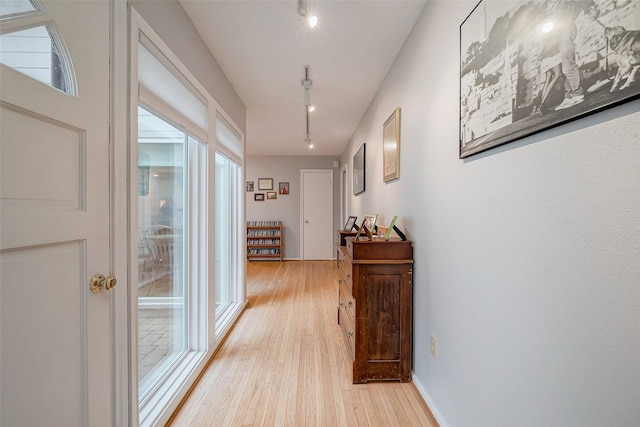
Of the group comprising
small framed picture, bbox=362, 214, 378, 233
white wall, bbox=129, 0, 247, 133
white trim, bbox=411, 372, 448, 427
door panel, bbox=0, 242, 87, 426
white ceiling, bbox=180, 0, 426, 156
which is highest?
white ceiling, bbox=180, 0, 426, 156

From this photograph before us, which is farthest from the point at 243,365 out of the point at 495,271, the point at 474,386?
the point at 495,271

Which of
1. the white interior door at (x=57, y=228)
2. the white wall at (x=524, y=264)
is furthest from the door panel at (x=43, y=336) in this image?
the white wall at (x=524, y=264)

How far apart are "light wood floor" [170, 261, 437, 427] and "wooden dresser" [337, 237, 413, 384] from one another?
0.13 metres

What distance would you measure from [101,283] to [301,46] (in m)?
1.99

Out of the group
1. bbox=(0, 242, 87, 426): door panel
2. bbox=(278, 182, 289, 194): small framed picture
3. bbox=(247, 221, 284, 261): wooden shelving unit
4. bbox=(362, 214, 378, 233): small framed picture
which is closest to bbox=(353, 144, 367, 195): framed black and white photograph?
bbox=(362, 214, 378, 233): small framed picture

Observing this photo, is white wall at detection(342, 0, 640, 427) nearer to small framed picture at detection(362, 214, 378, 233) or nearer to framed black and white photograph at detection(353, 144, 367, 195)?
small framed picture at detection(362, 214, 378, 233)

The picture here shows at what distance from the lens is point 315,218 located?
20.5 feet

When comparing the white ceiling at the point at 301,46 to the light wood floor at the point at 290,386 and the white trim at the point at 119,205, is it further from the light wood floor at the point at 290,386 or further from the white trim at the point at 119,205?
the light wood floor at the point at 290,386

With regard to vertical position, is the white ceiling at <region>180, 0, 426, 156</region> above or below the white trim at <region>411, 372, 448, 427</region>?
above

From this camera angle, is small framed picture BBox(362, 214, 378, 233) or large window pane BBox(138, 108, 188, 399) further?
small framed picture BBox(362, 214, 378, 233)

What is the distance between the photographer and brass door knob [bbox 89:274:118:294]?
0.97 metres

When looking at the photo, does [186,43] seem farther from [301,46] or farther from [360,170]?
[360,170]

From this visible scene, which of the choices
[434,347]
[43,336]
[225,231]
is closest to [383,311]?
[434,347]

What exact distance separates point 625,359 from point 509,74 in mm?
892
